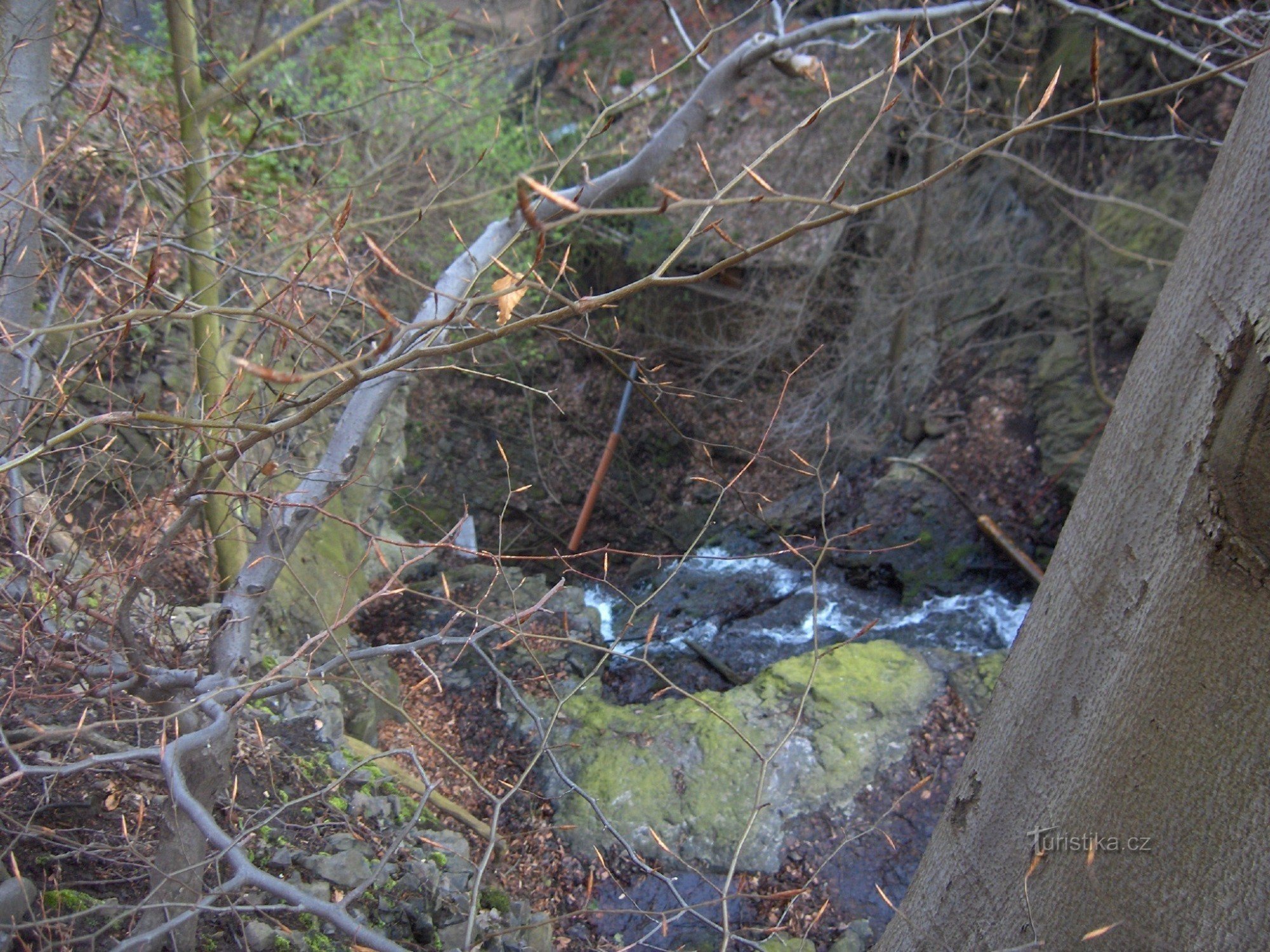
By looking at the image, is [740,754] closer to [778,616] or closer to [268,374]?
[778,616]

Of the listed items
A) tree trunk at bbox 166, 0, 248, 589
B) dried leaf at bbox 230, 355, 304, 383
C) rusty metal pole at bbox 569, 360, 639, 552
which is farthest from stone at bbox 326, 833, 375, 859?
rusty metal pole at bbox 569, 360, 639, 552

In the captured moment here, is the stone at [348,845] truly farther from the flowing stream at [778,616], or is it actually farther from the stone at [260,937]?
the flowing stream at [778,616]

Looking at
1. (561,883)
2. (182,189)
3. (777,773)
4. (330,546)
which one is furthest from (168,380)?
(777,773)

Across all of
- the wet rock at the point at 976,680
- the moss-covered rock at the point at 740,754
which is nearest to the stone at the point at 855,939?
the moss-covered rock at the point at 740,754

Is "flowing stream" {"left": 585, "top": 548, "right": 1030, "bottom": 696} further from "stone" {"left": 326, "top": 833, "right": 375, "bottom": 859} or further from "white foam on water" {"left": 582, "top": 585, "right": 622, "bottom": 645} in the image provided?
"stone" {"left": 326, "top": 833, "right": 375, "bottom": 859}

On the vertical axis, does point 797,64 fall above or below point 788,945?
above

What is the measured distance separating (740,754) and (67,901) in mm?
3819

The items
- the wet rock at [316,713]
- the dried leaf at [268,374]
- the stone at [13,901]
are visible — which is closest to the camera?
the dried leaf at [268,374]

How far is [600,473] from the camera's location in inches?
354

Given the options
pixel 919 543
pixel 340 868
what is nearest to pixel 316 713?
pixel 340 868

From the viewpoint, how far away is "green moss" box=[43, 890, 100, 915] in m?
2.28

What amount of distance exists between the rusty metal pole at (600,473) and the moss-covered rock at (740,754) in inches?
120

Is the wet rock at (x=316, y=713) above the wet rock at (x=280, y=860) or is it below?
below

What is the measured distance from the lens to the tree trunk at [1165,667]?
1.69 meters
